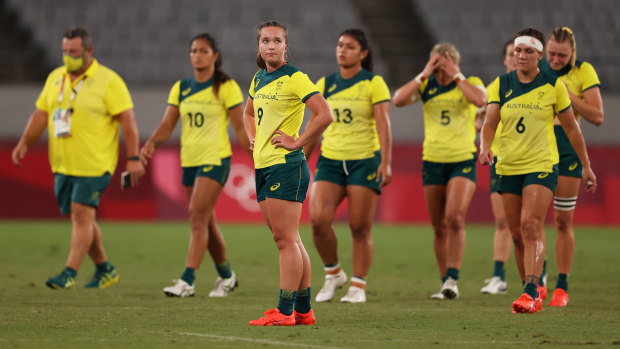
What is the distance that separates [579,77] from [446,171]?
1468mm

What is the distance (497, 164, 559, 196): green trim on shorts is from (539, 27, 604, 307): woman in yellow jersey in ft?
2.21

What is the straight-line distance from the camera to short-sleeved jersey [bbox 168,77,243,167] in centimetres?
865

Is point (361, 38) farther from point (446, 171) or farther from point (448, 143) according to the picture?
point (446, 171)

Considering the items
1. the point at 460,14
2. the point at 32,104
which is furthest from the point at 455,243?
the point at 460,14

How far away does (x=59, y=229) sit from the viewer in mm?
16844

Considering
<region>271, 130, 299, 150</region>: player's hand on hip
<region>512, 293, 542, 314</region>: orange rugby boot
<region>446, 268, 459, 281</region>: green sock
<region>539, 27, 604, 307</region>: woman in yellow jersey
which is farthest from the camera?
<region>446, 268, 459, 281</region>: green sock

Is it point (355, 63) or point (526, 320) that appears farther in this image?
point (355, 63)

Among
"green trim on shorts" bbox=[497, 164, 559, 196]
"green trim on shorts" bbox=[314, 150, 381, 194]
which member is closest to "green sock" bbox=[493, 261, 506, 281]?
"green trim on shorts" bbox=[314, 150, 381, 194]

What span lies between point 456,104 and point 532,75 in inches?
56.6

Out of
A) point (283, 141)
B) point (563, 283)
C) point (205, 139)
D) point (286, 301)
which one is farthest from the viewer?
point (205, 139)

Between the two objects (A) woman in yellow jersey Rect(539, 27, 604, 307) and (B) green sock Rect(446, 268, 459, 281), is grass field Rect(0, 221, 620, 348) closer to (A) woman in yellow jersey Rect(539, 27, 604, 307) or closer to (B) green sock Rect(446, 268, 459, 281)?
(B) green sock Rect(446, 268, 459, 281)

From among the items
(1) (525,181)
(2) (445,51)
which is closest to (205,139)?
(2) (445,51)

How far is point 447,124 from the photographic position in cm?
893

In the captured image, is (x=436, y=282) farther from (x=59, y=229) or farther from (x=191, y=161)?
(x=59, y=229)
